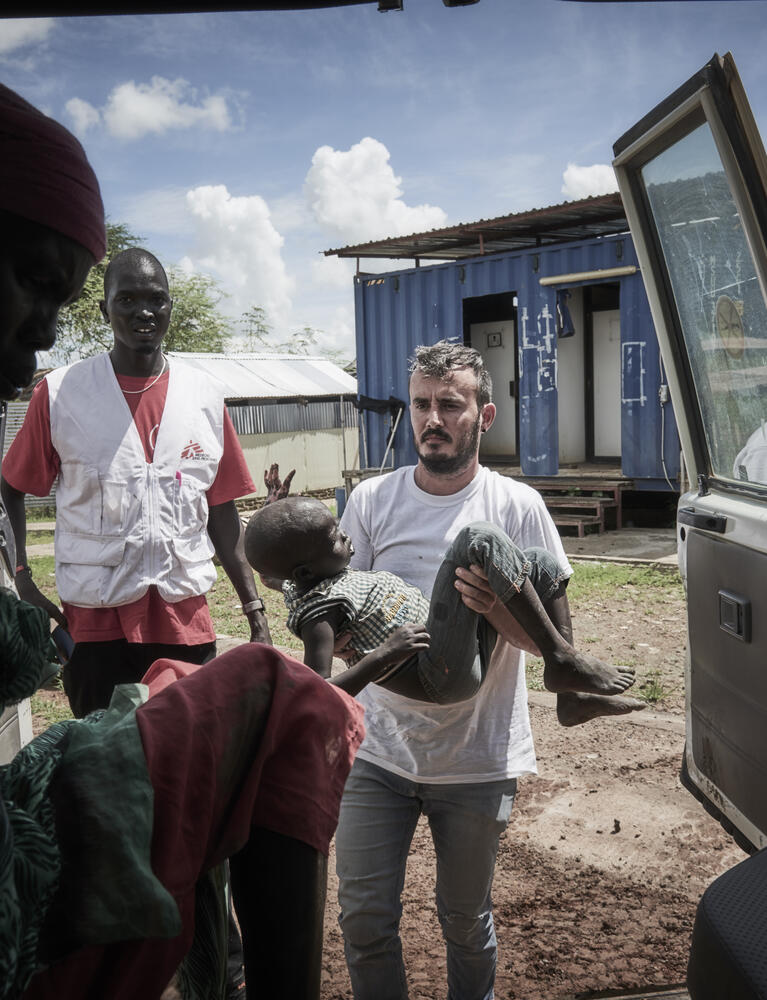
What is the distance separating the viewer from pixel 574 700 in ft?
9.21

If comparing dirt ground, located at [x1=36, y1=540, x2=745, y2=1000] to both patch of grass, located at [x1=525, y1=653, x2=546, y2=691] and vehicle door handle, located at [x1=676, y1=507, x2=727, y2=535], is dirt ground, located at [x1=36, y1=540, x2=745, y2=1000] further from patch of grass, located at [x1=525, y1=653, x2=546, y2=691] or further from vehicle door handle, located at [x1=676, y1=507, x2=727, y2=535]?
vehicle door handle, located at [x1=676, y1=507, x2=727, y2=535]

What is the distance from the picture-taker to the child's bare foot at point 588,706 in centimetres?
276

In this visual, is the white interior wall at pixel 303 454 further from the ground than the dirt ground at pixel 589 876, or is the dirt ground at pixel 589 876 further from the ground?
the white interior wall at pixel 303 454

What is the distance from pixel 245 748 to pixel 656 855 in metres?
2.87

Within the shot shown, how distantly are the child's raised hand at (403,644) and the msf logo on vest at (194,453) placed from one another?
3.56 feet

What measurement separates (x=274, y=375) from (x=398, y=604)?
18.4 meters

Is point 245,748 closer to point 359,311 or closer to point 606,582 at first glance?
point 606,582

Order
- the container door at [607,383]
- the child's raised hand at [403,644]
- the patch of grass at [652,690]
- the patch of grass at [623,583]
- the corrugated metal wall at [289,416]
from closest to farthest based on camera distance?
the child's raised hand at [403,644], the patch of grass at [652,690], the patch of grass at [623,583], the container door at [607,383], the corrugated metal wall at [289,416]

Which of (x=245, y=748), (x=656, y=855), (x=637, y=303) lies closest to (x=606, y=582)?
(x=637, y=303)

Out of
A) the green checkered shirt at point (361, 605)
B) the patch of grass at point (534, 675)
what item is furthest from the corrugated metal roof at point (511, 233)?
the green checkered shirt at point (361, 605)

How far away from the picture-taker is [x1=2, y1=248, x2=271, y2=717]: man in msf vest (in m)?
2.89

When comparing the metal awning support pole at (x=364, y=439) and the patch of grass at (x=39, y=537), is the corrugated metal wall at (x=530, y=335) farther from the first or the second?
the patch of grass at (x=39, y=537)

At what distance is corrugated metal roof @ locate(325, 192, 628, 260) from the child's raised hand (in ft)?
30.6

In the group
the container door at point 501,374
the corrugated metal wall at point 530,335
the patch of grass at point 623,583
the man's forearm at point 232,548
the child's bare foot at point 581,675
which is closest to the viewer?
the child's bare foot at point 581,675
